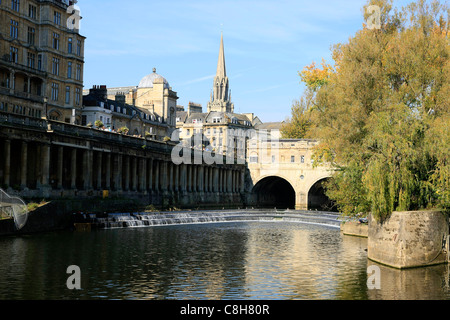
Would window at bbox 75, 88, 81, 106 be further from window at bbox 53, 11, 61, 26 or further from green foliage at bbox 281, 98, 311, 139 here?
green foliage at bbox 281, 98, 311, 139

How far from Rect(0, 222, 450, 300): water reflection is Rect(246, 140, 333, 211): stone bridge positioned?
6331 centimetres

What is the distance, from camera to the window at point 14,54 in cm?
6788

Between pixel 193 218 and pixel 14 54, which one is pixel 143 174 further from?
pixel 14 54

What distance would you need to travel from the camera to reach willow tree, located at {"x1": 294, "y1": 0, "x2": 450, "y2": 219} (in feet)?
104

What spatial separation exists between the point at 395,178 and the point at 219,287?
12.0m

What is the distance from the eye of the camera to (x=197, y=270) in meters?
29.6

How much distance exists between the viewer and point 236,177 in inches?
4424

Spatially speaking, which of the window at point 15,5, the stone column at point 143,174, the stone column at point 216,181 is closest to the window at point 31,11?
the window at point 15,5

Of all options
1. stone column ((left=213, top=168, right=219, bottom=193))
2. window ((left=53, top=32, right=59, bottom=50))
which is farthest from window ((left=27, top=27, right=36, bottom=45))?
stone column ((left=213, top=168, right=219, bottom=193))

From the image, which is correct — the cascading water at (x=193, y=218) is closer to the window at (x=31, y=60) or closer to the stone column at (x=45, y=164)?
the stone column at (x=45, y=164)

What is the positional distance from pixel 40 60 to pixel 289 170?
53.1m
